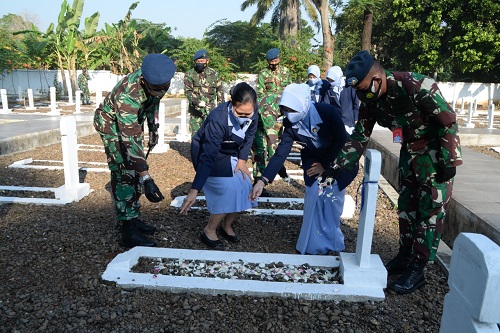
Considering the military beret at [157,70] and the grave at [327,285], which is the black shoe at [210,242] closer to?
the grave at [327,285]

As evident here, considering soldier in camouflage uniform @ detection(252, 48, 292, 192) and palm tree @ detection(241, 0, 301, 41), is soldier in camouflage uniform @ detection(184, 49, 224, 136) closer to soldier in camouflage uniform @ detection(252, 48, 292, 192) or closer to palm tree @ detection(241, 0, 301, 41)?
soldier in camouflage uniform @ detection(252, 48, 292, 192)

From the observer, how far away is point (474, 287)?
119 cm

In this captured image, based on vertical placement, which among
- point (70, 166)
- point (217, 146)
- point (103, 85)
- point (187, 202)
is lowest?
point (70, 166)

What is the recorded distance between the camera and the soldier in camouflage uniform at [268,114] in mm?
5566

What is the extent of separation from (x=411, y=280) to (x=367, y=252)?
381mm

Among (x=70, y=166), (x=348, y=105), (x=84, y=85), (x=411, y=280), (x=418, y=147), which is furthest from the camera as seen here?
(x=84, y=85)

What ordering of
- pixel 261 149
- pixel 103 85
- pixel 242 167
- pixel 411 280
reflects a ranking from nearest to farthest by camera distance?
pixel 411 280, pixel 242 167, pixel 261 149, pixel 103 85

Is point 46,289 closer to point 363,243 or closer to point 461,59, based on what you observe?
point 363,243

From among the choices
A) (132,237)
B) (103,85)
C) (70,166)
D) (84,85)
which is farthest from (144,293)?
(103,85)

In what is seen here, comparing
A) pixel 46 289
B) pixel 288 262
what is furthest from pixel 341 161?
pixel 46 289

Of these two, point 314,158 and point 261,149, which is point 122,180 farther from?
point 261,149

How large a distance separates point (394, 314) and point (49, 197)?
14.1 feet

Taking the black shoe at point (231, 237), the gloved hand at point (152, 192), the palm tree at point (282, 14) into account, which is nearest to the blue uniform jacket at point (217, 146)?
the gloved hand at point (152, 192)

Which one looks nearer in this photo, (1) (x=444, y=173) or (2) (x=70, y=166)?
(1) (x=444, y=173)
